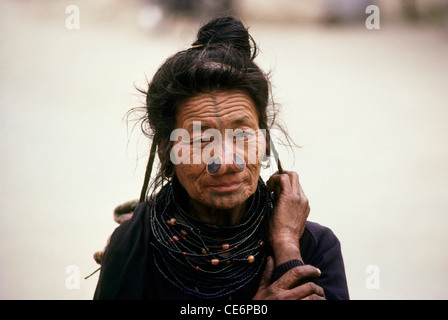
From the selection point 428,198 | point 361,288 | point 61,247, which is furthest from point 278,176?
point 428,198

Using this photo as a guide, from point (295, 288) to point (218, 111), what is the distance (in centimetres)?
79

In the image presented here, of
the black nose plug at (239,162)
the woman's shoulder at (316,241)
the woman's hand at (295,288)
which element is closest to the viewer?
the woman's hand at (295,288)

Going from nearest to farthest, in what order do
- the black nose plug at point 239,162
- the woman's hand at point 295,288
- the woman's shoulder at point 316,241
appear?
the woman's hand at point 295,288, the black nose plug at point 239,162, the woman's shoulder at point 316,241

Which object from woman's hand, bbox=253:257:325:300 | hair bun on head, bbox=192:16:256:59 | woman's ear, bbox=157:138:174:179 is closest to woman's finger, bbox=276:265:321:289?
woman's hand, bbox=253:257:325:300

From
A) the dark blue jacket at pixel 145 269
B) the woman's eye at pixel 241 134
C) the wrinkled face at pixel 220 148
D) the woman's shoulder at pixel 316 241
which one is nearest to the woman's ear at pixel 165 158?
the wrinkled face at pixel 220 148

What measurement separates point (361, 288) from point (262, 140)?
2.64 metres

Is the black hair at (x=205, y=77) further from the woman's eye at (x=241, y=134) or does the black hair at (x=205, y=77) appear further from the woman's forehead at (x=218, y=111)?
the woman's eye at (x=241, y=134)

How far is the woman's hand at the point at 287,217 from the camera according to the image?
7.48 ft

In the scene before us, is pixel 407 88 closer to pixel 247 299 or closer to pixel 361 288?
pixel 361 288

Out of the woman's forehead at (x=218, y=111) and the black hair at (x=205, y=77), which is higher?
the black hair at (x=205, y=77)

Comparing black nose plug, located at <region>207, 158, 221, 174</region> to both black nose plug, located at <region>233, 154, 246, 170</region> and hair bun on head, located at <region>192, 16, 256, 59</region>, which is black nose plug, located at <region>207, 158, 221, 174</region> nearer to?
black nose plug, located at <region>233, 154, 246, 170</region>

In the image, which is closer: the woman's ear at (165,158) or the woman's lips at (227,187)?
the woman's lips at (227,187)

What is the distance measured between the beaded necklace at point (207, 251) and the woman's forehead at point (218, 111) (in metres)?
0.40

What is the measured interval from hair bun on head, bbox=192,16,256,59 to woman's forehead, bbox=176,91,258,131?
0.91ft
